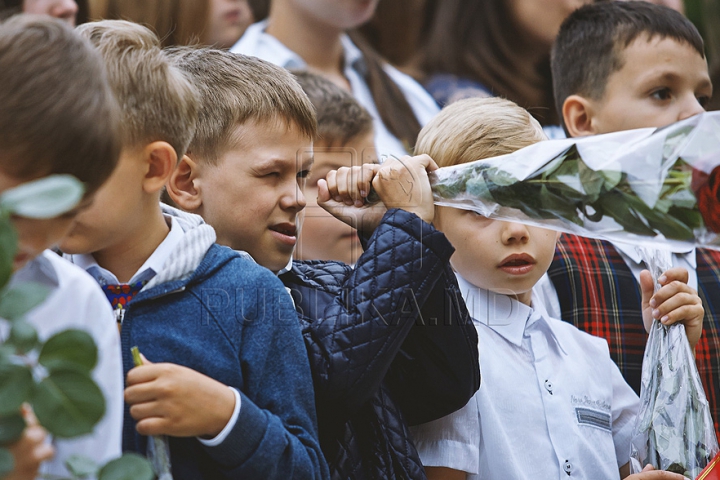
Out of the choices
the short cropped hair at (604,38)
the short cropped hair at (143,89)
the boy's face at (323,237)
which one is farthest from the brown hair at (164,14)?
the short cropped hair at (143,89)

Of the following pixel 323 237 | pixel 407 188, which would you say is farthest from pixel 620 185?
pixel 323 237

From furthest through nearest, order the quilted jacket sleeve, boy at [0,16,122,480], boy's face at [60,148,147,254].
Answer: the quilted jacket sleeve, boy's face at [60,148,147,254], boy at [0,16,122,480]

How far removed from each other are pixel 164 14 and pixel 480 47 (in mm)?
1498

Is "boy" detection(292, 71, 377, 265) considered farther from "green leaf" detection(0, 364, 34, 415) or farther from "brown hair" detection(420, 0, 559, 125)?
"green leaf" detection(0, 364, 34, 415)

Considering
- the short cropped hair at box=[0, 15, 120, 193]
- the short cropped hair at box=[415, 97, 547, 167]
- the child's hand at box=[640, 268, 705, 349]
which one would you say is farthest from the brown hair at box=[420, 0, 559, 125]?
the short cropped hair at box=[0, 15, 120, 193]

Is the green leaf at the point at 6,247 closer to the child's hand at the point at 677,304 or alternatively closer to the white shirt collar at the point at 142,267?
the white shirt collar at the point at 142,267

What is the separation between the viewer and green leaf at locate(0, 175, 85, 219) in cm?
88

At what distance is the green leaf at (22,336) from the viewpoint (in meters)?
0.91

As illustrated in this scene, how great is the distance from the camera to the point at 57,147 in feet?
3.86

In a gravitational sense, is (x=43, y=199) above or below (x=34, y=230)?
above

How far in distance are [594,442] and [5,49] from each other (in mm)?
1524

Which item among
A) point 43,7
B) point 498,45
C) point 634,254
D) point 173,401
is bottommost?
point 43,7

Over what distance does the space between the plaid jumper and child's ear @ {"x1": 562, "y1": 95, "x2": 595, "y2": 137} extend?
495 mm

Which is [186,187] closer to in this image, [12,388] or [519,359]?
[519,359]
